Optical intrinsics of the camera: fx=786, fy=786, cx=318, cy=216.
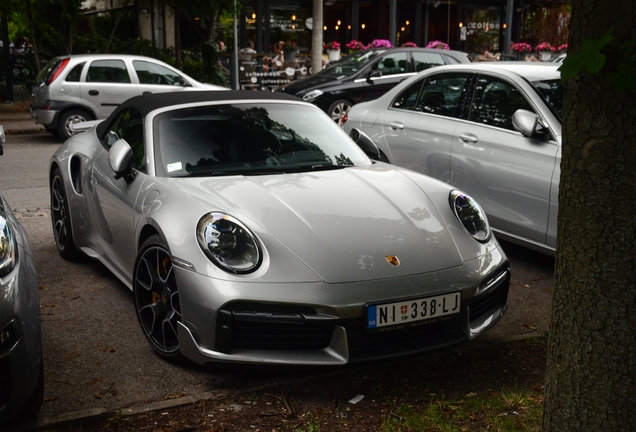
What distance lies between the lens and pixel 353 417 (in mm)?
3580

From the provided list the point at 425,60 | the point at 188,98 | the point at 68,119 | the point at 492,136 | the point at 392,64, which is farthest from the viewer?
the point at 425,60

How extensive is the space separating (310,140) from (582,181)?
2.66 m

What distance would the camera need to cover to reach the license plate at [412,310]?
3.69 m

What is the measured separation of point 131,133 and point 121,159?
1.81 ft

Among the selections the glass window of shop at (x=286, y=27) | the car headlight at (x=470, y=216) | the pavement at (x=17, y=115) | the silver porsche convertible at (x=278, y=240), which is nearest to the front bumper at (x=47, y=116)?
the pavement at (x=17, y=115)

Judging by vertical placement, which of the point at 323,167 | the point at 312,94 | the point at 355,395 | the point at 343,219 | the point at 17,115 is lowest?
the point at 17,115

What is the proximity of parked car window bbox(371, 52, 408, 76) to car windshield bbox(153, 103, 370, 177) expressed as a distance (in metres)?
11.5

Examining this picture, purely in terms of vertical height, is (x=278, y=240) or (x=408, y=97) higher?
(x=408, y=97)

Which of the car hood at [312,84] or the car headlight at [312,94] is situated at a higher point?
the car hood at [312,84]

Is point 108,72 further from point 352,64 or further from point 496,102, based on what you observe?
point 496,102

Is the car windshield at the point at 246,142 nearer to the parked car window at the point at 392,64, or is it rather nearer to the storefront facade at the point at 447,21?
the parked car window at the point at 392,64

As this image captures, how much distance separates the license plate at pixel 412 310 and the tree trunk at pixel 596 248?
96cm

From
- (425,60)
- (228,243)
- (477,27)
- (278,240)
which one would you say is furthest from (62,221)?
(477,27)

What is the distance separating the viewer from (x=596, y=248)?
2682mm
